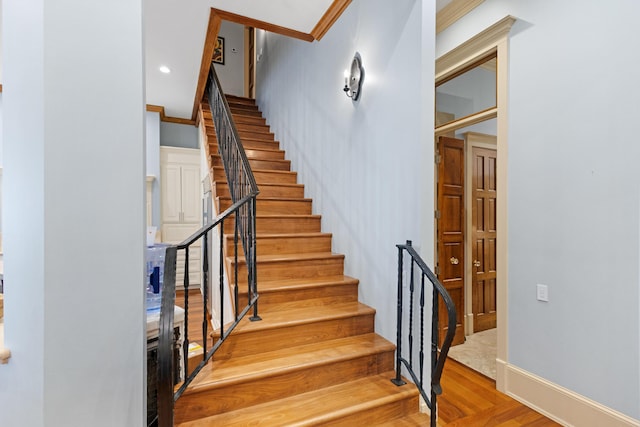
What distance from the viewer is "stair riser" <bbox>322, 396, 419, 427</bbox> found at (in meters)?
1.74

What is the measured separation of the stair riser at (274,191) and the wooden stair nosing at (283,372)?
1.93 m

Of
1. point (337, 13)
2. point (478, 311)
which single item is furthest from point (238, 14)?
point (478, 311)

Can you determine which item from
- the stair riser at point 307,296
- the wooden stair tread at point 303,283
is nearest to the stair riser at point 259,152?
the wooden stair tread at point 303,283

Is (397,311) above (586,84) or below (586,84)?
below

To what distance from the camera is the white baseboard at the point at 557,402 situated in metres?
1.87

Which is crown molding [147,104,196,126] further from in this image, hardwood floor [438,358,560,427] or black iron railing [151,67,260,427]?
hardwood floor [438,358,560,427]

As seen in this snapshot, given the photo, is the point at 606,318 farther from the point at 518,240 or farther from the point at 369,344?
the point at 369,344

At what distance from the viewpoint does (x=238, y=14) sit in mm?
2691

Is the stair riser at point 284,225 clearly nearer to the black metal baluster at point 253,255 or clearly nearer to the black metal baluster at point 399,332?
the black metal baluster at point 253,255

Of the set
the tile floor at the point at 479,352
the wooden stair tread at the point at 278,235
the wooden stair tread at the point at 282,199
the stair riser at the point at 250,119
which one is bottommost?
the tile floor at the point at 479,352

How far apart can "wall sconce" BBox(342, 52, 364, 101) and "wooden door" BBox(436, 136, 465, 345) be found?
1.09 meters

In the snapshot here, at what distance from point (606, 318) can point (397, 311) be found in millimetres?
1216

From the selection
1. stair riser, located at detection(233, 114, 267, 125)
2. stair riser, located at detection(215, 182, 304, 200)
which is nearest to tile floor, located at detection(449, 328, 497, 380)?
stair riser, located at detection(215, 182, 304, 200)

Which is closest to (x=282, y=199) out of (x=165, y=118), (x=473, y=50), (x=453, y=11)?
(x=473, y=50)
